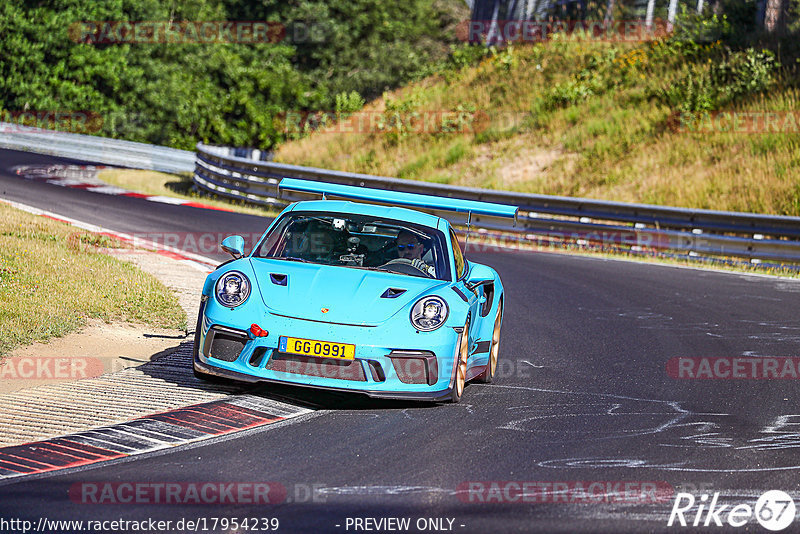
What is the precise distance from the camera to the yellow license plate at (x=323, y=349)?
271 inches

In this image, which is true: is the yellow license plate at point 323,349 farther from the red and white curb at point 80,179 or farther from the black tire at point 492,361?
the red and white curb at point 80,179

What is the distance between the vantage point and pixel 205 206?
23.3m

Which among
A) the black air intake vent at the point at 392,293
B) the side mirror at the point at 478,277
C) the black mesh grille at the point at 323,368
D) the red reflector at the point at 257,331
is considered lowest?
the black mesh grille at the point at 323,368

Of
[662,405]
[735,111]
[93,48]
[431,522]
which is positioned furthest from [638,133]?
[93,48]

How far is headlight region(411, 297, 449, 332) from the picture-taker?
7176mm

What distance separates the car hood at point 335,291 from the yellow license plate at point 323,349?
0.57ft

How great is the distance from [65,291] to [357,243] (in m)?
3.69

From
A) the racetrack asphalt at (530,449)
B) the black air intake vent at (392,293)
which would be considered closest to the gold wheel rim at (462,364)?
the racetrack asphalt at (530,449)

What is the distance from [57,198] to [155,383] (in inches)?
588

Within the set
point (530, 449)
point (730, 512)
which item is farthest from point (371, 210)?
point (730, 512)

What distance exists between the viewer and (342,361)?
6.89 m

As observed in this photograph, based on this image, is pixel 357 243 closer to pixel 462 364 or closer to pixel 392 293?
pixel 392 293

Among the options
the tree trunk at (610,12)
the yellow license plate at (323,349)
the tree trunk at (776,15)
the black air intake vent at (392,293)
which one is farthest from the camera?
the tree trunk at (610,12)

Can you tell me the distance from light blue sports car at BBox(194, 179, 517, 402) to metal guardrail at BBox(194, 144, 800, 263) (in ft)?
39.9
